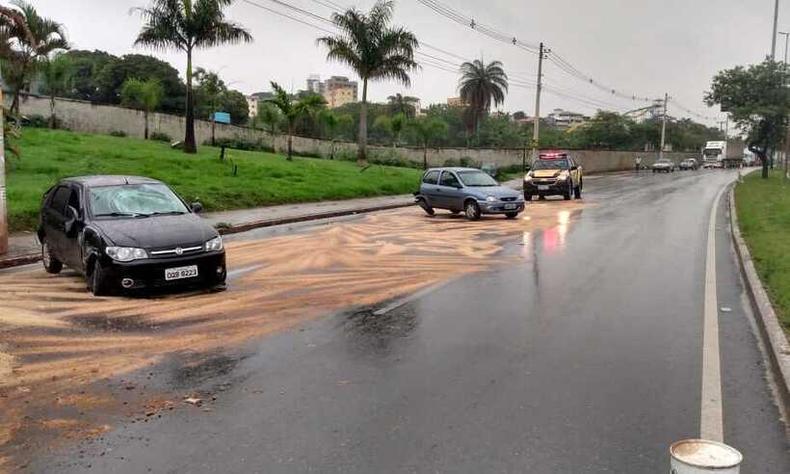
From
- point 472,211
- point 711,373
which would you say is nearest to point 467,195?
point 472,211

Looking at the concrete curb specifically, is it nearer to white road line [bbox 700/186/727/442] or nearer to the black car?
white road line [bbox 700/186/727/442]

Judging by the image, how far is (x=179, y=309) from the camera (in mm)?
8078

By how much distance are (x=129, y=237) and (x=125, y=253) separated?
11.0 inches

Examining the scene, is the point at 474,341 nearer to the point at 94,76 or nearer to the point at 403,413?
the point at 403,413

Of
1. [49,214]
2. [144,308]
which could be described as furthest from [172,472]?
[49,214]

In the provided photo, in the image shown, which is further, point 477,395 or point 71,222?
point 71,222

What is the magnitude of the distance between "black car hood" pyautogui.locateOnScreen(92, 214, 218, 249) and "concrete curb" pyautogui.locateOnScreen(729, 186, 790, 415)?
21.8 ft

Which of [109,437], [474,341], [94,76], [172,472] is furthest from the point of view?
[94,76]

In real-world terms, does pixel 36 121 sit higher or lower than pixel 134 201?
higher

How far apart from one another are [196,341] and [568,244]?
29.6 feet

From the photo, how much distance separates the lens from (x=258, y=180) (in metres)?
25.3

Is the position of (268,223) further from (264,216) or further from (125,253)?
(125,253)

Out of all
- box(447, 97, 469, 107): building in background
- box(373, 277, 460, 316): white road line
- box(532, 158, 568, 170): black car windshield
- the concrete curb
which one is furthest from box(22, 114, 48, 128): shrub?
box(447, 97, 469, 107): building in background

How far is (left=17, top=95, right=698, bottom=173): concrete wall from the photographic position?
34.9 metres
